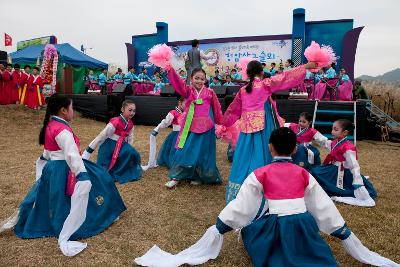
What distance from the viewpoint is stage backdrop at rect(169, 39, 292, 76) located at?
49.3 feet

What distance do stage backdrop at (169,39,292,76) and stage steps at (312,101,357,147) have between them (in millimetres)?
6227

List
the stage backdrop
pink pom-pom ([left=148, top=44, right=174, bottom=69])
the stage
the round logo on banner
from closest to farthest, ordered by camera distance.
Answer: pink pom-pom ([left=148, top=44, right=174, bottom=69])
the stage
the stage backdrop
the round logo on banner

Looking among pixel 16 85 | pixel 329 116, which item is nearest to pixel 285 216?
pixel 329 116

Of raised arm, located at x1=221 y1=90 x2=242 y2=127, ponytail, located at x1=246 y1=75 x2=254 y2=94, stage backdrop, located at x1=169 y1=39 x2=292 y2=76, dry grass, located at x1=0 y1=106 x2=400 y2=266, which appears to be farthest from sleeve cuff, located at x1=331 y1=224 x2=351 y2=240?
stage backdrop, located at x1=169 y1=39 x2=292 y2=76

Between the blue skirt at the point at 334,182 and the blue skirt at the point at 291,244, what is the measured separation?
226cm

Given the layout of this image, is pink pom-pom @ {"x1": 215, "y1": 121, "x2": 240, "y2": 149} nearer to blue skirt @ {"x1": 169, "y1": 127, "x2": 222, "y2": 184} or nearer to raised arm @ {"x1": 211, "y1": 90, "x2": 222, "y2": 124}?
raised arm @ {"x1": 211, "y1": 90, "x2": 222, "y2": 124}

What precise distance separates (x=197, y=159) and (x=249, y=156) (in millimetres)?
1389

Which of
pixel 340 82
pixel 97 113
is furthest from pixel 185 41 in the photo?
pixel 340 82

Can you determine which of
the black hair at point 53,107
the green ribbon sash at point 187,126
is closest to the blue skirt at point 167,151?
the green ribbon sash at point 187,126

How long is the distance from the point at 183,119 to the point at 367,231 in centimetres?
258

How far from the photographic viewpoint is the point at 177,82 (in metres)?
4.53

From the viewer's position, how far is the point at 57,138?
9.92 ft

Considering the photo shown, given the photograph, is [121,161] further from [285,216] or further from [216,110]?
[285,216]

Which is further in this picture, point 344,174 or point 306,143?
point 306,143
